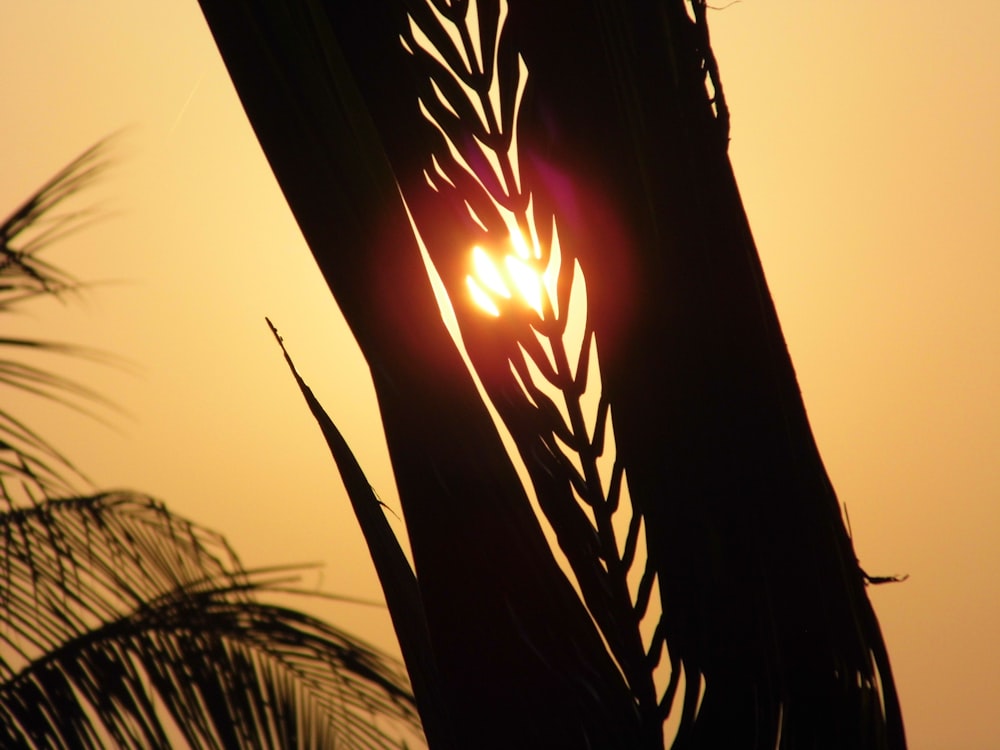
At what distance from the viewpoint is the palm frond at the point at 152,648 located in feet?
3.93

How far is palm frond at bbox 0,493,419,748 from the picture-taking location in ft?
3.93

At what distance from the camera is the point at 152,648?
128 cm

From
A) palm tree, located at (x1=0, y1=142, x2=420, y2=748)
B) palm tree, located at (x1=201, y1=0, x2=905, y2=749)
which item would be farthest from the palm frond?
palm tree, located at (x1=201, y1=0, x2=905, y2=749)

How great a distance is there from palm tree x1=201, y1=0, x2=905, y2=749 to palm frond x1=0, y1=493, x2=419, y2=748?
1047mm

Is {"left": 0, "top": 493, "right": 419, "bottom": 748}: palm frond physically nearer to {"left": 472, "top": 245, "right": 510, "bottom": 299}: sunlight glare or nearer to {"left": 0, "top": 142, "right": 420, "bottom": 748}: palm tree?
{"left": 0, "top": 142, "right": 420, "bottom": 748}: palm tree

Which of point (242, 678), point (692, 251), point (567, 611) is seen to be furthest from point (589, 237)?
point (242, 678)

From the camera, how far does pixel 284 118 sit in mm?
318

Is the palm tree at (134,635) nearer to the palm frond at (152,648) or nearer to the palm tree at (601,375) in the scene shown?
the palm frond at (152,648)

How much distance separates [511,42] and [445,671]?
0.85 feet

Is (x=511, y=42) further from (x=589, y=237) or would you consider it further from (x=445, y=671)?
(x=445, y=671)

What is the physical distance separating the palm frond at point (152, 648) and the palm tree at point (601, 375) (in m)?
1.05

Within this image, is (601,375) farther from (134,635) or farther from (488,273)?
(134,635)

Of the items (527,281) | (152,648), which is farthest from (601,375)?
(152,648)

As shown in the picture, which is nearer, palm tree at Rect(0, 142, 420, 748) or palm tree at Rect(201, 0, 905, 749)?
palm tree at Rect(201, 0, 905, 749)
